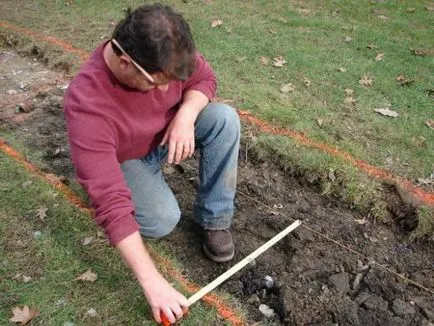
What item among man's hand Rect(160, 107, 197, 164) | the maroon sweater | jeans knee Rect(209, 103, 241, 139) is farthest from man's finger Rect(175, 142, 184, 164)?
jeans knee Rect(209, 103, 241, 139)

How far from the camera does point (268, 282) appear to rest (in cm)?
263

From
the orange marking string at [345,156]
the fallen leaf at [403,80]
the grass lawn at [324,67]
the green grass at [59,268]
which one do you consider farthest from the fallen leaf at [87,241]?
the fallen leaf at [403,80]

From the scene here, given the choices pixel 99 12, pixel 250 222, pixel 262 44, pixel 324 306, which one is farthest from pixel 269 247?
pixel 99 12

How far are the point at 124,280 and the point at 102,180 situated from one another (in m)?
0.69

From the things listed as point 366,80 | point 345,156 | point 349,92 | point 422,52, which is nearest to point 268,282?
point 345,156

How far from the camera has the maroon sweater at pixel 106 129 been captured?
189 cm

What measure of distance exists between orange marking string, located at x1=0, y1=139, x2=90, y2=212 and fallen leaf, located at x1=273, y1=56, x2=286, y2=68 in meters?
2.57

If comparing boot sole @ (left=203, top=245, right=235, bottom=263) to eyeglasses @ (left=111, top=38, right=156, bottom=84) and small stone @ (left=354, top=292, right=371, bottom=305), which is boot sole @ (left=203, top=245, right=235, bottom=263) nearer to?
small stone @ (left=354, top=292, right=371, bottom=305)

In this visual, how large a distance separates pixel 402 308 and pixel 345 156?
120 centimetres

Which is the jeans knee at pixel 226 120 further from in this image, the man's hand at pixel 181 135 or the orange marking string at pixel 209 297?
the orange marking string at pixel 209 297

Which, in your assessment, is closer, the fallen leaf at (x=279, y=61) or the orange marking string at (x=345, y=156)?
the orange marking string at (x=345, y=156)

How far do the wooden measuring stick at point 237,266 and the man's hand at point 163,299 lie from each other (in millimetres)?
130

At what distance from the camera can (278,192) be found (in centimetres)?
327

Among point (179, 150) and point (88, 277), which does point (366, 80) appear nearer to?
point (179, 150)
